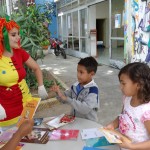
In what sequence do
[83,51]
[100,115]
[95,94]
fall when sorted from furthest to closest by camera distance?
[83,51] → [100,115] → [95,94]

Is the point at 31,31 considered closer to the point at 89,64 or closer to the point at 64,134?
the point at 89,64

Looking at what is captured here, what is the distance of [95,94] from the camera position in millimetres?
1960

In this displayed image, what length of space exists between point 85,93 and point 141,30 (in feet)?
14.0

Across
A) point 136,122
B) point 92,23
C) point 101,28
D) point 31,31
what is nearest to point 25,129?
point 136,122

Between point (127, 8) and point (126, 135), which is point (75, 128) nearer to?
point (126, 135)

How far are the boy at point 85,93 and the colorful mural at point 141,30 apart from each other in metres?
3.86

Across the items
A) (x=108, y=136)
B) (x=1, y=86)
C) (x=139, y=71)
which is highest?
(x=139, y=71)

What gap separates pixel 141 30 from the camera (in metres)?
5.77

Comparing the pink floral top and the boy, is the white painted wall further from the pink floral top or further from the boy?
the pink floral top

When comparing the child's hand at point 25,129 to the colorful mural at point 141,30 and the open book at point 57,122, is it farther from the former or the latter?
the colorful mural at point 141,30

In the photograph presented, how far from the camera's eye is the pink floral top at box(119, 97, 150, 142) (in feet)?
4.79

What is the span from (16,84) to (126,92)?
1065 millimetres

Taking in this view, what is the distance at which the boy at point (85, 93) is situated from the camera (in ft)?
6.25

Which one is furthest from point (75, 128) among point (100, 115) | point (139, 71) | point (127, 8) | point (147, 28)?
point (127, 8)
